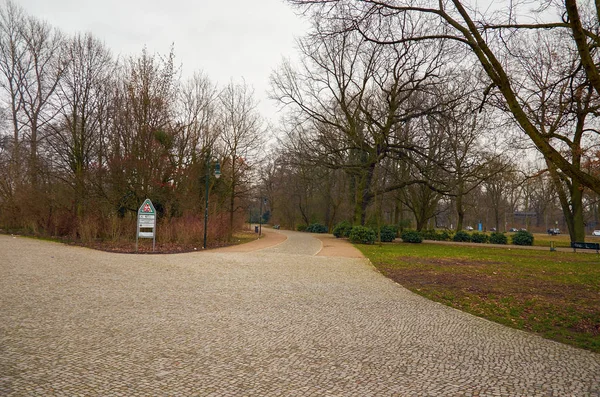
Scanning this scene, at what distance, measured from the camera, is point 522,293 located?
8.09 meters

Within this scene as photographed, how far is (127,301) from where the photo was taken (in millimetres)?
6320

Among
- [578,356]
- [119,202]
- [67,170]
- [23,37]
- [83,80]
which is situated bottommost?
[578,356]

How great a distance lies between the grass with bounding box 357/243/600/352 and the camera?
5.61 metres

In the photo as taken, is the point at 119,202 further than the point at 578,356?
Yes

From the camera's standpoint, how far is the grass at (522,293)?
5.61 metres

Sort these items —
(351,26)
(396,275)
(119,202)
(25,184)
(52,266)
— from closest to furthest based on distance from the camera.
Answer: (351,26) → (52,266) → (396,275) → (119,202) → (25,184)

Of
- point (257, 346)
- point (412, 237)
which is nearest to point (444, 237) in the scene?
point (412, 237)

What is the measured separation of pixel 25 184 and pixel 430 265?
85.1ft

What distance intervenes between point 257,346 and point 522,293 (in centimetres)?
661

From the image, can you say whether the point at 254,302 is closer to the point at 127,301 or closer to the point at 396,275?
the point at 127,301

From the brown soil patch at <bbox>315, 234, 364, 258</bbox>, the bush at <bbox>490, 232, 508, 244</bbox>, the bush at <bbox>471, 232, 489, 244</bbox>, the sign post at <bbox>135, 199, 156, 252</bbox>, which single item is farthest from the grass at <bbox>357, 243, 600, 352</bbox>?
the bush at <bbox>490, 232, 508, 244</bbox>

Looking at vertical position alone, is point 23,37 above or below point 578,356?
above

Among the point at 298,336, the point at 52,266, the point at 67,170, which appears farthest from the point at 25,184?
the point at 298,336

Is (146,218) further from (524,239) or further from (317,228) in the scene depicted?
(317,228)
